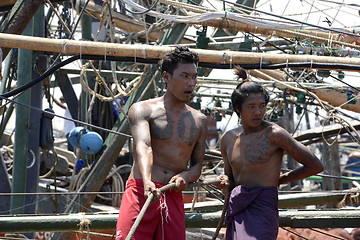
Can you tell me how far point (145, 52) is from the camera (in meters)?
5.20

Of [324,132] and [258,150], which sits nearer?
[258,150]

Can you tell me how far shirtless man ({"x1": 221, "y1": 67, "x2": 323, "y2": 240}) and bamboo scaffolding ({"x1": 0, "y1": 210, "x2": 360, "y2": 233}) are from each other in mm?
666

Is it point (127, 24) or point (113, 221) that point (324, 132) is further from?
point (113, 221)

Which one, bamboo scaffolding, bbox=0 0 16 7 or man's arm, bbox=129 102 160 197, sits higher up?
bamboo scaffolding, bbox=0 0 16 7

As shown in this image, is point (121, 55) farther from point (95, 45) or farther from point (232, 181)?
point (232, 181)

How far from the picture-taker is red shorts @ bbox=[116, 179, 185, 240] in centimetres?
386

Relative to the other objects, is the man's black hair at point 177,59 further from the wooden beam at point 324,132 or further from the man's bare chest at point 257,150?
the wooden beam at point 324,132

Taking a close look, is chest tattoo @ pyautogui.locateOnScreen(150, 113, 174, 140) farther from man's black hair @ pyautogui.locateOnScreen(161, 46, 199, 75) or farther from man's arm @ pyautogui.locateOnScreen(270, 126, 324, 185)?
man's arm @ pyautogui.locateOnScreen(270, 126, 324, 185)

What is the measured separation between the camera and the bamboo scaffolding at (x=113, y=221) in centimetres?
486

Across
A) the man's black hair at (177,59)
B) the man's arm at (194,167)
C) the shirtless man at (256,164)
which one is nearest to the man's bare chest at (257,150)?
the shirtless man at (256,164)

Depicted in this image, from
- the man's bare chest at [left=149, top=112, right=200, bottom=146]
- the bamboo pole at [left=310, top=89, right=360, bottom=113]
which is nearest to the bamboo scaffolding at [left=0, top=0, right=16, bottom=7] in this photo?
the man's bare chest at [left=149, top=112, right=200, bottom=146]

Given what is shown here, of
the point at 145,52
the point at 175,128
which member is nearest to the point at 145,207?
the point at 175,128

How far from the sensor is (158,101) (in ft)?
13.8

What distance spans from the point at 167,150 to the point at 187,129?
0.69 ft
